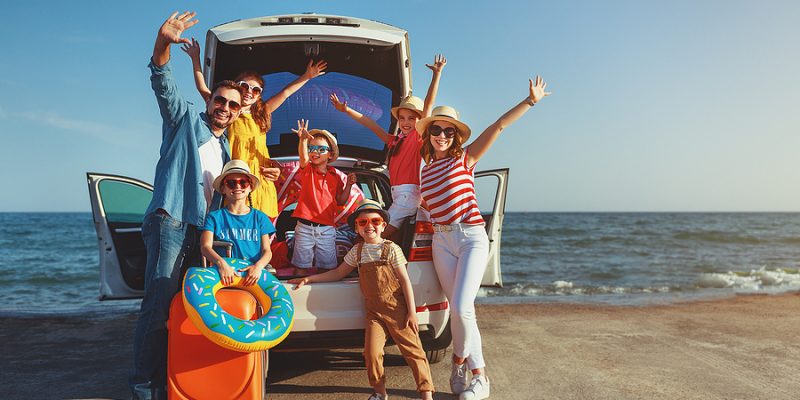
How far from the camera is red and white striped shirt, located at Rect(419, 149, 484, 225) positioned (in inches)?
142

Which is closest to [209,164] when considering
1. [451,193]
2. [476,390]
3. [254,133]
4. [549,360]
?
[254,133]

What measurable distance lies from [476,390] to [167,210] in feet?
7.30

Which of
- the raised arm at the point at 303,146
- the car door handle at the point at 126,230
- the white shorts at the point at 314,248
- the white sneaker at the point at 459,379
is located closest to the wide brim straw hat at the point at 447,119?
the raised arm at the point at 303,146

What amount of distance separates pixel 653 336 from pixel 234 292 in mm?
4554

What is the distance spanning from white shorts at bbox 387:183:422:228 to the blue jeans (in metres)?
1.45

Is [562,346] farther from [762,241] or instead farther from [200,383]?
[762,241]

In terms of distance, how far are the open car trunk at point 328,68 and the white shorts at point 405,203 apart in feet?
3.60

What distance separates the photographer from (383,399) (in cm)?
338

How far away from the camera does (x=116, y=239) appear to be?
13.6 feet

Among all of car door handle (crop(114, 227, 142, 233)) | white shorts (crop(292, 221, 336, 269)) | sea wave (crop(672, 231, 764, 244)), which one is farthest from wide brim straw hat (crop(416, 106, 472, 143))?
sea wave (crop(672, 231, 764, 244))

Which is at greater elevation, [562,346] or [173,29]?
[173,29]

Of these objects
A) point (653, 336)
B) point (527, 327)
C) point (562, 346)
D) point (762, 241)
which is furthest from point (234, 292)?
point (762, 241)

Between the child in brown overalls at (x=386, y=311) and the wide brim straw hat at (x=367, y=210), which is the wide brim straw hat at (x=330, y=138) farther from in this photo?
the child in brown overalls at (x=386, y=311)

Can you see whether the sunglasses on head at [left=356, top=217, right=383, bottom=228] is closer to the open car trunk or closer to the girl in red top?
the girl in red top
